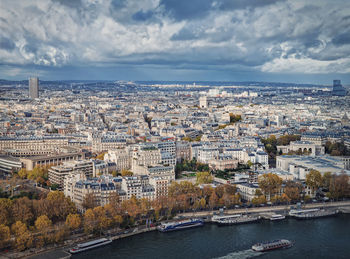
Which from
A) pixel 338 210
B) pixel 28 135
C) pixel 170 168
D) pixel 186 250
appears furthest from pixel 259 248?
pixel 28 135

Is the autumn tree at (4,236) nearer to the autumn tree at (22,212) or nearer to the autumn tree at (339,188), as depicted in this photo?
the autumn tree at (22,212)

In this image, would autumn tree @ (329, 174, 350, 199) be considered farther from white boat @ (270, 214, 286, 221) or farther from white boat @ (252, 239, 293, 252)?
white boat @ (252, 239, 293, 252)

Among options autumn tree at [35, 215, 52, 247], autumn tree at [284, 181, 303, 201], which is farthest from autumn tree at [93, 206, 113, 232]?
autumn tree at [284, 181, 303, 201]

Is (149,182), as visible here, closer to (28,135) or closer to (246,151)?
(246,151)

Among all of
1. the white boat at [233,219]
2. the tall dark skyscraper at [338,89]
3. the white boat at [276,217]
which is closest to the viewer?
the white boat at [233,219]

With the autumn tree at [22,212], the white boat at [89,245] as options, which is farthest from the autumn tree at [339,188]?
the autumn tree at [22,212]

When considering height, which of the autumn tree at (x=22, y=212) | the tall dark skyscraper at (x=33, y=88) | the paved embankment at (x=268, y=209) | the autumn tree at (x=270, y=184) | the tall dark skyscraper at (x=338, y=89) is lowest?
the paved embankment at (x=268, y=209)
